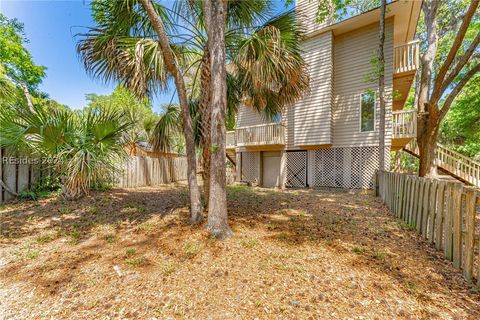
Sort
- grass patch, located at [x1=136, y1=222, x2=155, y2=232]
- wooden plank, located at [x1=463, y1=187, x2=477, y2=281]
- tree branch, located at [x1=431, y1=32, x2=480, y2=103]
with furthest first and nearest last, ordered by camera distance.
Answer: tree branch, located at [x1=431, y1=32, x2=480, y2=103] < grass patch, located at [x1=136, y1=222, x2=155, y2=232] < wooden plank, located at [x1=463, y1=187, x2=477, y2=281]

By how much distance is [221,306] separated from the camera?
214 centimetres

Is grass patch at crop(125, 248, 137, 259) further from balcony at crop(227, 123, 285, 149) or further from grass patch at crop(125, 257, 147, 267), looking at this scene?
balcony at crop(227, 123, 285, 149)

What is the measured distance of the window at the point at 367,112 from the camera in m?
9.66

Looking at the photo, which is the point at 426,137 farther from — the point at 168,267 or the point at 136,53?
the point at 136,53

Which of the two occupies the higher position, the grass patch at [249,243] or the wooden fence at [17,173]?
the wooden fence at [17,173]

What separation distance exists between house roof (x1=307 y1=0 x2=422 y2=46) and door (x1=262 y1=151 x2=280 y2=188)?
6.30 metres

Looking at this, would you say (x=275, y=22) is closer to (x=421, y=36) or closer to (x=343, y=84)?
(x=343, y=84)

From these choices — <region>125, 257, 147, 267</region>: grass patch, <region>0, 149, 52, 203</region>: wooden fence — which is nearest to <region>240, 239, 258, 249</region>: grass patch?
<region>125, 257, 147, 267</region>: grass patch

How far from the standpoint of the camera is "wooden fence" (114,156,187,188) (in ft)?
30.1

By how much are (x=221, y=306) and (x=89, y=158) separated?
480 cm

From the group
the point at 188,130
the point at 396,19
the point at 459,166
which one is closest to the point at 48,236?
the point at 188,130

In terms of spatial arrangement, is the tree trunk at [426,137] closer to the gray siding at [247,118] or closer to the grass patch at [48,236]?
the gray siding at [247,118]

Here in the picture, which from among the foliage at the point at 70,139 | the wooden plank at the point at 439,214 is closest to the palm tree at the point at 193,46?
the foliage at the point at 70,139

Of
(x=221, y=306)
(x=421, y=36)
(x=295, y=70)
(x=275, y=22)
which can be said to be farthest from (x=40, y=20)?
(x=421, y=36)
